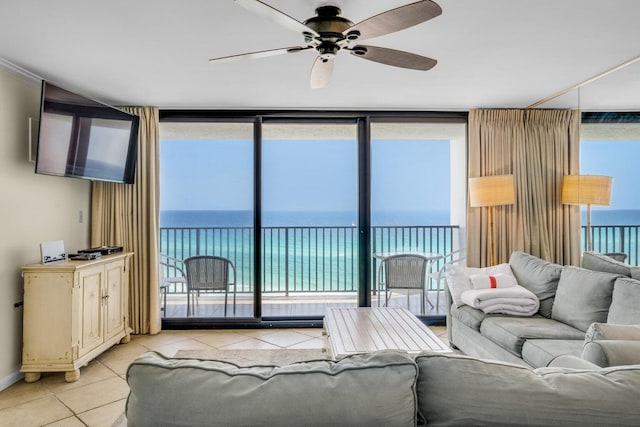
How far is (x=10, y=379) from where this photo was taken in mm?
3020

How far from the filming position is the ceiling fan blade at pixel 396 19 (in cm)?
172

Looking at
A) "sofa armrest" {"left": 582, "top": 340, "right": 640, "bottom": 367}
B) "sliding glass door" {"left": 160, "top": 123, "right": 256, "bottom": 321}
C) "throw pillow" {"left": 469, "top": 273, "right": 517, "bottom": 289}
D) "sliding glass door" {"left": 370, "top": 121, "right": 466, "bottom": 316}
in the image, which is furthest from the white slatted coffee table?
"sliding glass door" {"left": 160, "top": 123, "right": 256, "bottom": 321}

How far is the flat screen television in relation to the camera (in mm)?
3025

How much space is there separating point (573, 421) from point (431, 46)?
242 cm

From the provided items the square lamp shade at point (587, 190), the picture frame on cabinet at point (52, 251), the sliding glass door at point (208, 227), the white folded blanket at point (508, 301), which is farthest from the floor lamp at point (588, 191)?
the picture frame on cabinet at point (52, 251)

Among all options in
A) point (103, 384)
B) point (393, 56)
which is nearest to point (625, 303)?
point (393, 56)

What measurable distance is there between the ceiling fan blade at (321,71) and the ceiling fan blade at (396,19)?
29 centimetres

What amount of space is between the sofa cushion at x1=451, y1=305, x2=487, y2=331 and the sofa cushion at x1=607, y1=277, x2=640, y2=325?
863 mm

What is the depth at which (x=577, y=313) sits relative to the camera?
2.79 meters

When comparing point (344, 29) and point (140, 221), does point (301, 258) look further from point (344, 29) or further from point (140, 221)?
point (344, 29)

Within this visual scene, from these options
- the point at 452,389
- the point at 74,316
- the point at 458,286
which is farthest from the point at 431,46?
→ the point at 74,316

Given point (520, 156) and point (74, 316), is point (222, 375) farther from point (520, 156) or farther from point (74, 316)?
point (520, 156)

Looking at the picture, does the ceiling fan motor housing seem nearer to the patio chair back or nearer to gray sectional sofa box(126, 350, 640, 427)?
gray sectional sofa box(126, 350, 640, 427)

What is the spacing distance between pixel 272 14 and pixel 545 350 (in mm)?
2378
